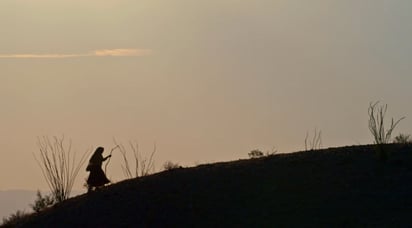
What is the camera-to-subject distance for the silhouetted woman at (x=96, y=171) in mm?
32406

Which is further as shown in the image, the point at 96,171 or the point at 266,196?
the point at 96,171

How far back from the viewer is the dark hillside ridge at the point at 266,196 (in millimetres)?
26203

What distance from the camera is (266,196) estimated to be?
1104 inches

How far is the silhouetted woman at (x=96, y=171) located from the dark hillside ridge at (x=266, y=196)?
0.66 metres

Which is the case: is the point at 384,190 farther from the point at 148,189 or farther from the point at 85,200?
the point at 85,200

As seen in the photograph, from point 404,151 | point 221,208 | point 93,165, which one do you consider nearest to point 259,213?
point 221,208

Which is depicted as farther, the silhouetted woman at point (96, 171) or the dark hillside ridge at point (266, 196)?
the silhouetted woman at point (96, 171)

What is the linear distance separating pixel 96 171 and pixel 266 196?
6.36 m

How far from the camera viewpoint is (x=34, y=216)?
Answer: 105ft

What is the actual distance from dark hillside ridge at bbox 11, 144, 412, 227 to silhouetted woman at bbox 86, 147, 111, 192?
655 mm

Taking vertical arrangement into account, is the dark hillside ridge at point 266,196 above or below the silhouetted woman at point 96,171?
below

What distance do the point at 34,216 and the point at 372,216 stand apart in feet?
34.6

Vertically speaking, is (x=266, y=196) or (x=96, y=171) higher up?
(x=96, y=171)

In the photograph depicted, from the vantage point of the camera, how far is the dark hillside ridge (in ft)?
86.0
